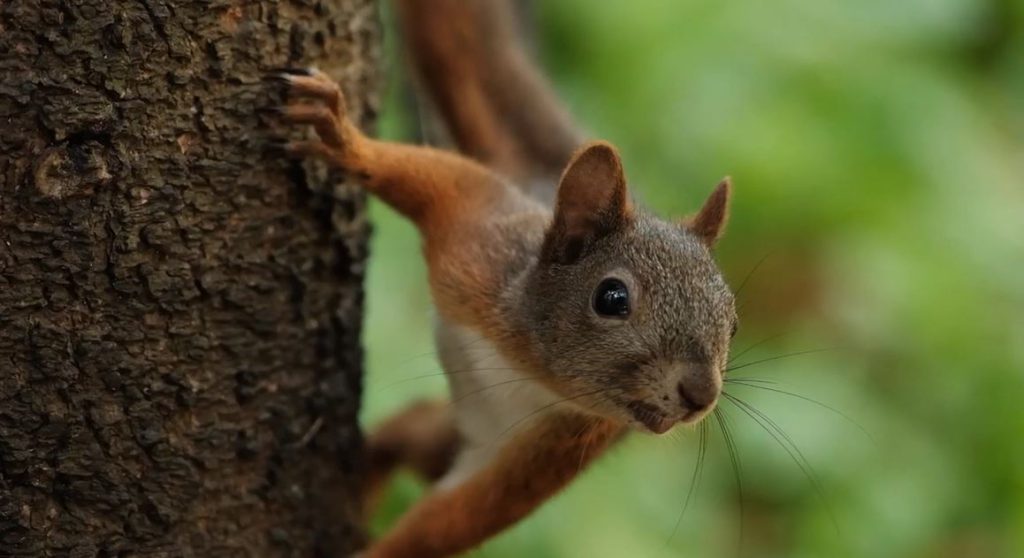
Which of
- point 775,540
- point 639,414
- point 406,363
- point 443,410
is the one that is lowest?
Answer: point 775,540

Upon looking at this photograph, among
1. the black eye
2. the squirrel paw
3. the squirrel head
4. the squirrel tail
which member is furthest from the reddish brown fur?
the squirrel tail

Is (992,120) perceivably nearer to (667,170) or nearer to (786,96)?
(786,96)

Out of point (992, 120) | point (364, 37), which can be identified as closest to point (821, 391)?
point (992, 120)

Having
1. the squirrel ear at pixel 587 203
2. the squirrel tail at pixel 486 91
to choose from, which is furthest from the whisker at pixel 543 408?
the squirrel tail at pixel 486 91

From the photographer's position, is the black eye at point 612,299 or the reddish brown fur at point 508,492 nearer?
the black eye at point 612,299

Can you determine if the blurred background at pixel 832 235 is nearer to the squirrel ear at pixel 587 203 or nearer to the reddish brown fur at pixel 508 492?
the reddish brown fur at pixel 508 492

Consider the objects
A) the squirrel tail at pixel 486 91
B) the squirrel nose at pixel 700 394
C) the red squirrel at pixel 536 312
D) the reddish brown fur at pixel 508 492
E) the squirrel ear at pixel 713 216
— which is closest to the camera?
the squirrel nose at pixel 700 394

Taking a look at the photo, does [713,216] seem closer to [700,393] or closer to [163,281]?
[700,393]
